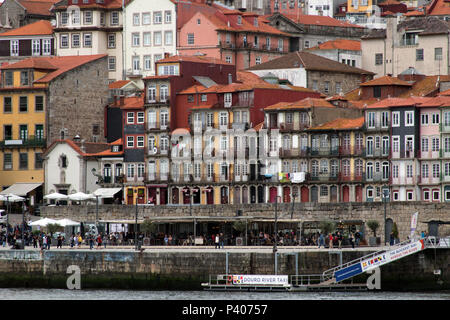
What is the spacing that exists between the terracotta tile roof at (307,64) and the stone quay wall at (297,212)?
821 inches

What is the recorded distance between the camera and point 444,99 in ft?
317

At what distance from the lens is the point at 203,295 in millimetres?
73500

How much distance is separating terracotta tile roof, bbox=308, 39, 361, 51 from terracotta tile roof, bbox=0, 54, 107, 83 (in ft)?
59.1

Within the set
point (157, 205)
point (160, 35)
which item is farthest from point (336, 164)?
point (160, 35)

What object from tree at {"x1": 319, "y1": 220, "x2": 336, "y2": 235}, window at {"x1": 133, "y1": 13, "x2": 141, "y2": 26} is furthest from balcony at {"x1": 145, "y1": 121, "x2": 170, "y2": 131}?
tree at {"x1": 319, "y1": 220, "x2": 336, "y2": 235}

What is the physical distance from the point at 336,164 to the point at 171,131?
12.7 meters

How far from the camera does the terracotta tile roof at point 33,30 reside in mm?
125875

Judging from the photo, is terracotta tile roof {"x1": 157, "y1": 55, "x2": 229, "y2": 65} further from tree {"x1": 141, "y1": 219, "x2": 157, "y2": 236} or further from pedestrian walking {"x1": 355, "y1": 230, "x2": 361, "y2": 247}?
pedestrian walking {"x1": 355, "y1": 230, "x2": 361, "y2": 247}

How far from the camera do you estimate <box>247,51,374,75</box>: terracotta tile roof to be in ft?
373

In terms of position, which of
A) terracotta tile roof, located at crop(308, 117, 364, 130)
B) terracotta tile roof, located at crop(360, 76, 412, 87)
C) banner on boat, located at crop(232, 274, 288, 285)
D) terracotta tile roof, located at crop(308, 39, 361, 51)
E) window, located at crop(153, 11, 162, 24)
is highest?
window, located at crop(153, 11, 162, 24)

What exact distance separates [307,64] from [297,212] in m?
23.2

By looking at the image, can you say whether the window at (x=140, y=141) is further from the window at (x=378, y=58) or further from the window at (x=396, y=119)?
the window at (x=378, y=58)

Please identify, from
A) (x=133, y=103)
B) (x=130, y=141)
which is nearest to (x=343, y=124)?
(x=130, y=141)

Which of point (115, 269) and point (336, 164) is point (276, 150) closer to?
point (336, 164)
